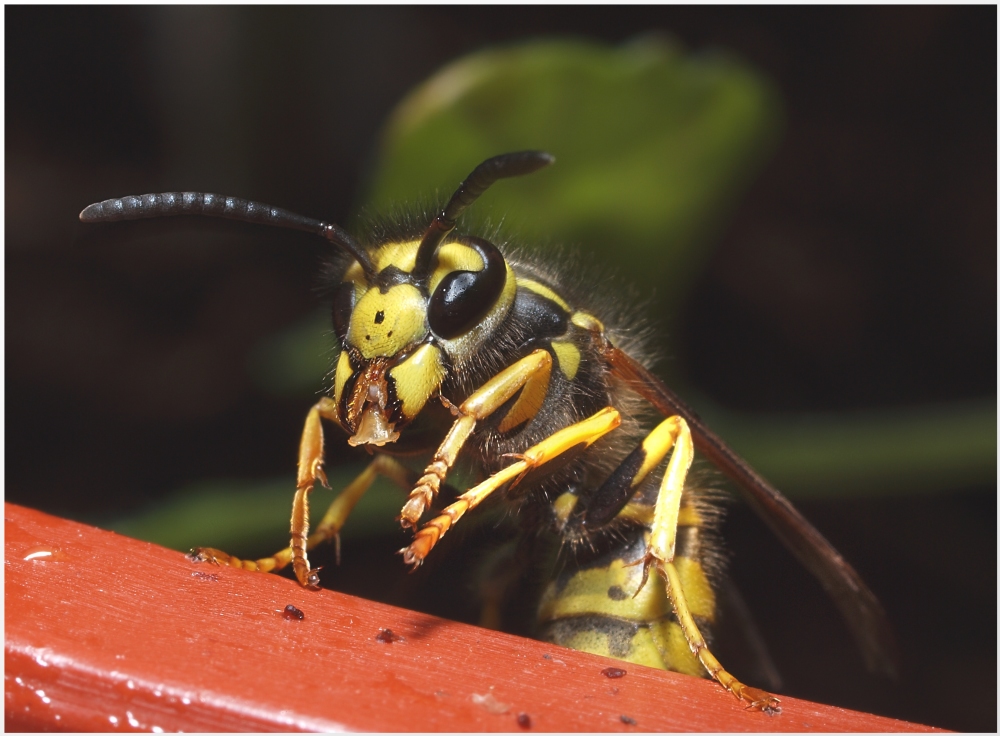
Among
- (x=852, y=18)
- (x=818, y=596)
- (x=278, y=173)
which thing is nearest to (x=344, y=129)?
(x=278, y=173)

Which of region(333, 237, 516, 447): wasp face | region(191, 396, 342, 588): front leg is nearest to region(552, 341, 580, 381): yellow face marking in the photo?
region(333, 237, 516, 447): wasp face

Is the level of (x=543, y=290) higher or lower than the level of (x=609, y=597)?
higher

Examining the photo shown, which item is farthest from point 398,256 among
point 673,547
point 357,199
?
point 357,199

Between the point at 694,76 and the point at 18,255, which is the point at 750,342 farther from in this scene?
the point at 18,255

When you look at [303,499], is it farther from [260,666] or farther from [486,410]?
[260,666]

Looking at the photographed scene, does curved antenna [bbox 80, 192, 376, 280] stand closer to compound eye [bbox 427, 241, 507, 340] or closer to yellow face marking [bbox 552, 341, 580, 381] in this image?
compound eye [bbox 427, 241, 507, 340]
